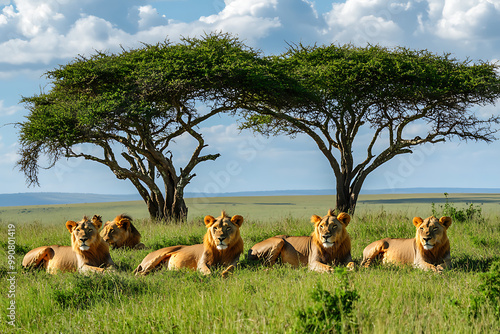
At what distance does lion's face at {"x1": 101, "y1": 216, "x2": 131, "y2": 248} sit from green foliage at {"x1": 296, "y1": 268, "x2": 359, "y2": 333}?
6.55 metres

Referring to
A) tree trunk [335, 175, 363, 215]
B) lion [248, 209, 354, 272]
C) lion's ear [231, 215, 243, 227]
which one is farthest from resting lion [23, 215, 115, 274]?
tree trunk [335, 175, 363, 215]

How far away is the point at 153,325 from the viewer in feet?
17.6

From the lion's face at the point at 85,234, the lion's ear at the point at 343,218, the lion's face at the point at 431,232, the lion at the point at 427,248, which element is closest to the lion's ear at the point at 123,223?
the lion's face at the point at 85,234

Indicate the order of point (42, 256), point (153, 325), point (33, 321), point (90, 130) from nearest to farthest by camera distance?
point (153, 325) < point (33, 321) < point (42, 256) < point (90, 130)

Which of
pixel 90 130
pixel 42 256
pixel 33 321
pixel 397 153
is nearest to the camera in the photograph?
pixel 33 321

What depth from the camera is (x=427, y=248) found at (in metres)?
7.79

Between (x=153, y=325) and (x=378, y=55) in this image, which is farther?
(x=378, y=55)

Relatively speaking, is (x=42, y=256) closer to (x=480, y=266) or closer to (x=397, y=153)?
(x=480, y=266)

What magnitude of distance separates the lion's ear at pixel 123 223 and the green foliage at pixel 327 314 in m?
6.52

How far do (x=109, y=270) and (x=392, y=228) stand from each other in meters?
7.46

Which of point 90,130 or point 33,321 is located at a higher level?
point 90,130

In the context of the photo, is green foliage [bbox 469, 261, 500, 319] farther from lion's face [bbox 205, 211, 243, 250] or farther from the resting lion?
the resting lion

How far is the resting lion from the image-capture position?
7969mm

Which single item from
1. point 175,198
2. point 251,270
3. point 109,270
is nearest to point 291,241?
point 251,270
